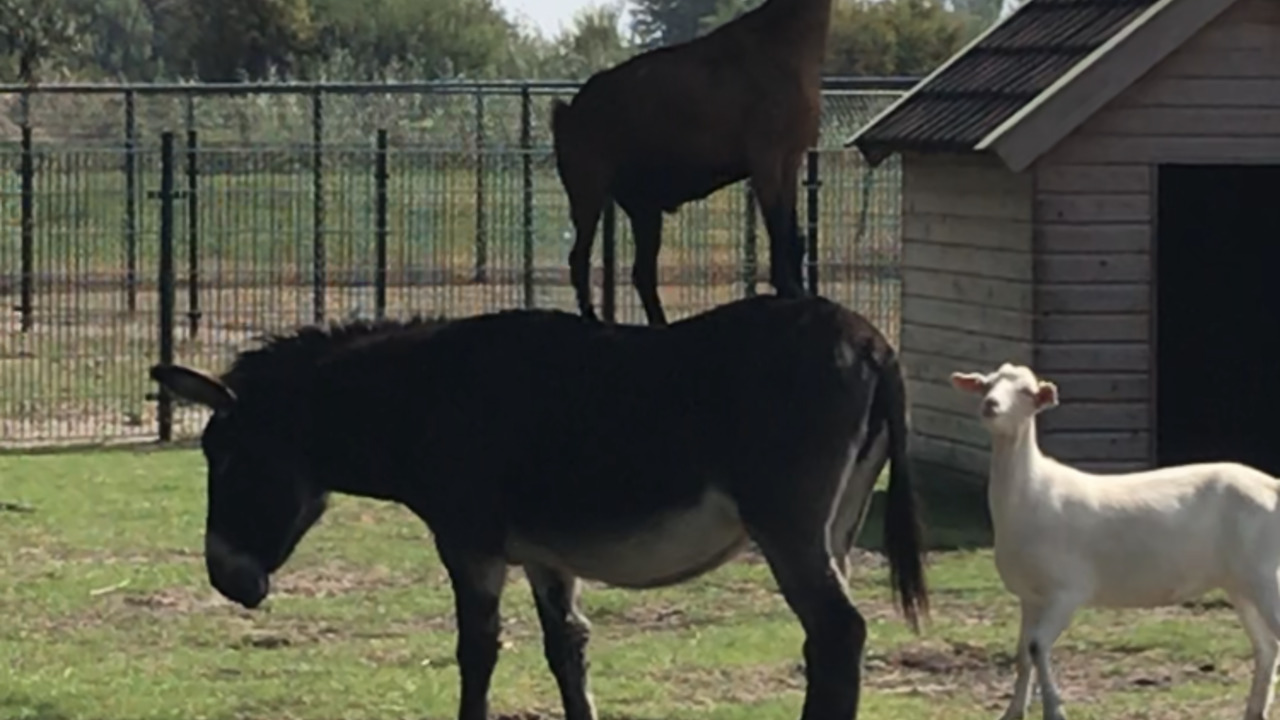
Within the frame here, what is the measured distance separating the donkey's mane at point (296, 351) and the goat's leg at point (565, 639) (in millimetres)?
962

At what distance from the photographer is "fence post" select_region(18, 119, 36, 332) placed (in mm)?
20281

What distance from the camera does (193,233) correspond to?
20.2 m

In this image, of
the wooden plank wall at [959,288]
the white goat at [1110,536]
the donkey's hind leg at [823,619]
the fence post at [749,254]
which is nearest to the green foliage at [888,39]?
the fence post at [749,254]

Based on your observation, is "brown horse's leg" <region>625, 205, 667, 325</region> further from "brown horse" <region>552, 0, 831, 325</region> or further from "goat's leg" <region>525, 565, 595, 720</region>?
"goat's leg" <region>525, 565, 595, 720</region>

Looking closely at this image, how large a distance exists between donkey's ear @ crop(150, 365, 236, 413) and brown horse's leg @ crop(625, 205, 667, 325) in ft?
5.20

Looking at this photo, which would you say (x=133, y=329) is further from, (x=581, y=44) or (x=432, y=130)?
(x=581, y=44)

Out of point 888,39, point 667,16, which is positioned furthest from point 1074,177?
point 667,16

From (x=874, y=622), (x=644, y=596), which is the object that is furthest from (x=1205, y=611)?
(x=644, y=596)

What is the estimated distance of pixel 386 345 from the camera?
9.06 meters

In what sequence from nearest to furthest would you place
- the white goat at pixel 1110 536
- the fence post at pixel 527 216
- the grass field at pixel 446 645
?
the white goat at pixel 1110 536, the grass field at pixel 446 645, the fence post at pixel 527 216

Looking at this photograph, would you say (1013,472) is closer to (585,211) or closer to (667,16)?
(585,211)

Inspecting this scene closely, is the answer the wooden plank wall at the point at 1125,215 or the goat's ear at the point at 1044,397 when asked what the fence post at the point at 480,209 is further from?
the goat's ear at the point at 1044,397

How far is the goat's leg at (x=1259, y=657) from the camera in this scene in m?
9.55

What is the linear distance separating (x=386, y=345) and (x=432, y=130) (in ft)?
60.3
